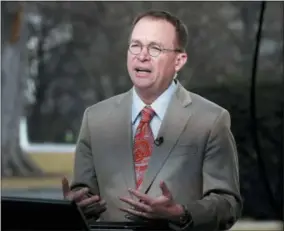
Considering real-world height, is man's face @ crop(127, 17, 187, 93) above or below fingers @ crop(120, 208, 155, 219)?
above

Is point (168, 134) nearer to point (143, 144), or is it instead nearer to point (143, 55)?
point (143, 144)

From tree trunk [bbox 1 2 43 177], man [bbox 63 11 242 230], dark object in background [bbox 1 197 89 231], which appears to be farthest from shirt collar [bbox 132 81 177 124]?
tree trunk [bbox 1 2 43 177]

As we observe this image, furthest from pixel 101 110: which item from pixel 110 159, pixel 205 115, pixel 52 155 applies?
pixel 52 155

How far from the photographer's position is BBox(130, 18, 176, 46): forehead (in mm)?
1312

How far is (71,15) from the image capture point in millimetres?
2094

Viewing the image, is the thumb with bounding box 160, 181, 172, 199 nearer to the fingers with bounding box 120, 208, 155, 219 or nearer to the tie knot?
the fingers with bounding box 120, 208, 155, 219

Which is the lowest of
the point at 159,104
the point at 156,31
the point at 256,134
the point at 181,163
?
the point at 256,134

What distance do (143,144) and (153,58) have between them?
0.53 ft

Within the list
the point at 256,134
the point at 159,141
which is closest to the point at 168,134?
the point at 159,141

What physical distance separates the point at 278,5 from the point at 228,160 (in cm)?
95

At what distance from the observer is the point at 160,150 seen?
132cm

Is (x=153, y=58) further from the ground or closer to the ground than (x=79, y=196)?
further from the ground

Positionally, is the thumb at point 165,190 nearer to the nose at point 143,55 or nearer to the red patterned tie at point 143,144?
the red patterned tie at point 143,144

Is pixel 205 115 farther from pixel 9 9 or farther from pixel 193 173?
pixel 9 9
